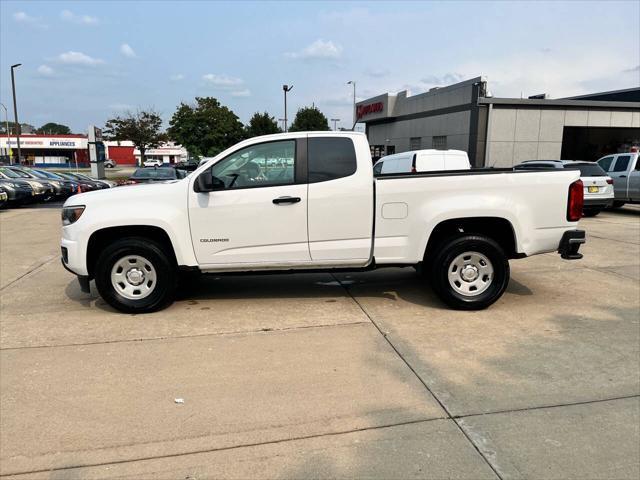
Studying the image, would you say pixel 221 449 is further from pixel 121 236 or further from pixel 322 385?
pixel 121 236

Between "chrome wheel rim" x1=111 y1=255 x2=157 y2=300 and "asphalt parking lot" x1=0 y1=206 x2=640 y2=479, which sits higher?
"chrome wheel rim" x1=111 y1=255 x2=157 y2=300

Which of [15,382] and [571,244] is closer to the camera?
[15,382]

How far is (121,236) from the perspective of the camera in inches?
221

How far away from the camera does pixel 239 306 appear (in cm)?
592

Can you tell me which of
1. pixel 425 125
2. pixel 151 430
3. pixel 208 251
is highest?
pixel 425 125

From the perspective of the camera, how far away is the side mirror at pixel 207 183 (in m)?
5.37

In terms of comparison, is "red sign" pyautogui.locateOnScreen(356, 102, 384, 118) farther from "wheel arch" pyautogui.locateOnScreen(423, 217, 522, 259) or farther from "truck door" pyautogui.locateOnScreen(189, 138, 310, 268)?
"truck door" pyautogui.locateOnScreen(189, 138, 310, 268)

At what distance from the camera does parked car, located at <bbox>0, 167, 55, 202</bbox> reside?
1973 cm

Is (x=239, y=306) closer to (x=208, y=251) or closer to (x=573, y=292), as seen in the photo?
(x=208, y=251)

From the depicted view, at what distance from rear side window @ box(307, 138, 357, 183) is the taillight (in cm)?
242

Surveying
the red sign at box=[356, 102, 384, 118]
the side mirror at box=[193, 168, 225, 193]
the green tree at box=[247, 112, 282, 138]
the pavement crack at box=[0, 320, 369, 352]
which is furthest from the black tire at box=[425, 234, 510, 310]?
the green tree at box=[247, 112, 282, 138]

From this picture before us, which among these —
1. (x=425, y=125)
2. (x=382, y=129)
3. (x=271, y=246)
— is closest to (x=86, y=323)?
(x=271, y=246)

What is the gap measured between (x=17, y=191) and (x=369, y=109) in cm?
2630

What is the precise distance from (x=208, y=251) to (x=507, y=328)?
325cm
